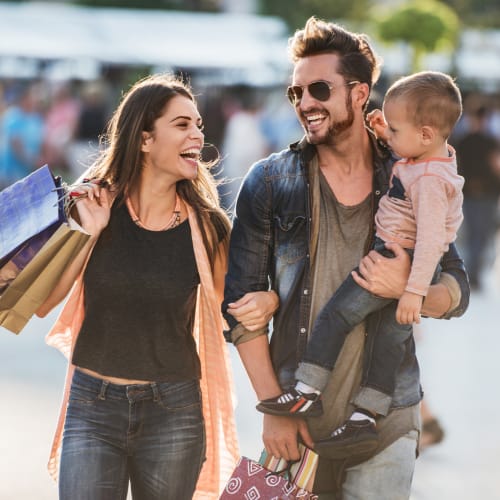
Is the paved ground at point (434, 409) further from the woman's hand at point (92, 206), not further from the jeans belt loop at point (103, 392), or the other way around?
the woman's hand at point (92, 206)

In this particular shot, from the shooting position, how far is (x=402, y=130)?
12.7 ft

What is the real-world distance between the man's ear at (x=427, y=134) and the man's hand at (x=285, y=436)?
1.01 meters

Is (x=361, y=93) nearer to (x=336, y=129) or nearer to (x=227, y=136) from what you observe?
(x=336, y=129)

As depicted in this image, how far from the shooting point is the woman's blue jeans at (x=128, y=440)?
402cm

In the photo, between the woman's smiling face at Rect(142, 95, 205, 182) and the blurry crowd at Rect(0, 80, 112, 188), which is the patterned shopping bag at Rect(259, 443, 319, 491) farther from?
the blurry crowd at Rect(0, 80, 112, 188)

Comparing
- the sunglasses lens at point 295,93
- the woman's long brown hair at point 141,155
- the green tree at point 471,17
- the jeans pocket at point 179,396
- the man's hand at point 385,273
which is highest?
the green tree at point 471,17

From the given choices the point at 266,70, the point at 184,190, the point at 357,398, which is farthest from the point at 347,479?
the point at 266,70

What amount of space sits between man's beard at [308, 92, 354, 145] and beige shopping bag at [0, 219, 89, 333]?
852mm

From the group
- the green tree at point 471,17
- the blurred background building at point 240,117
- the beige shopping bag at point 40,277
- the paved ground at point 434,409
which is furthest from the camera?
the green tree at point 471,17

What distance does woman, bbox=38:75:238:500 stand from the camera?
4078 mm

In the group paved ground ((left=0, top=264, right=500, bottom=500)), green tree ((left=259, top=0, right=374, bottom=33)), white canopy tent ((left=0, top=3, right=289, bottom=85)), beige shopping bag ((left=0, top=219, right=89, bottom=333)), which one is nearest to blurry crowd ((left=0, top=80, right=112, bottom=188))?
white canopy tent ((left=0, top=3, right=289, bottom=85))

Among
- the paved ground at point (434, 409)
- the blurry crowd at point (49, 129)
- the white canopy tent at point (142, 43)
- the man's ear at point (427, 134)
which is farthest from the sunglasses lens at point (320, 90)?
the white canopy tent at point (142, 43)

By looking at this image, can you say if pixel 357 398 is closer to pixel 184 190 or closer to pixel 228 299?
pixel 228 299

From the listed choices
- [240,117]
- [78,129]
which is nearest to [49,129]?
[78,129]
